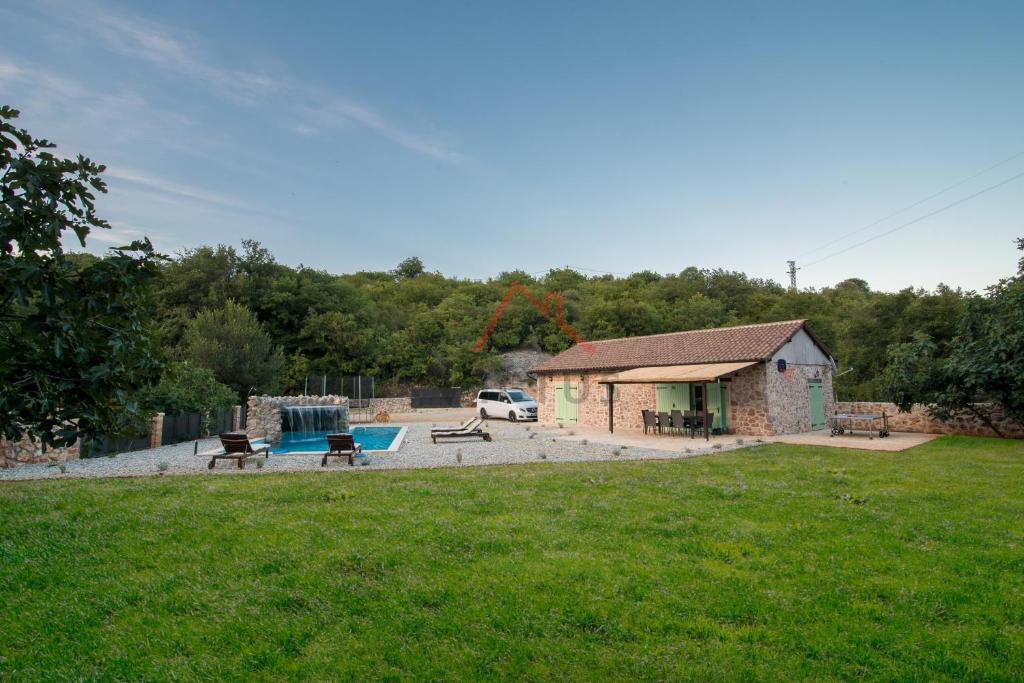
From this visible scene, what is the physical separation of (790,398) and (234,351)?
23.7 meters

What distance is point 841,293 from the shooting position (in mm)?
47000

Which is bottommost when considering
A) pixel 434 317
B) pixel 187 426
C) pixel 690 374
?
pixel 187 426

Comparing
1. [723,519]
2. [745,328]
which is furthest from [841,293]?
[723,519]

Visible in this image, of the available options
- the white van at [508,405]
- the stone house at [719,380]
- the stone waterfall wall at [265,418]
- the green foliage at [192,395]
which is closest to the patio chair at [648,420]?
the stone house at [719,380]

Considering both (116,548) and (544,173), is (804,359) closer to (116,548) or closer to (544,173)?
(544,173)

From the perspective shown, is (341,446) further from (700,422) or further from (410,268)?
(410,268)

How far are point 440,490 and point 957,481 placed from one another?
8.08 meters

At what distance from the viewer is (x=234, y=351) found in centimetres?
2484

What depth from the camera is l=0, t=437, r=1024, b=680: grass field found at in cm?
310

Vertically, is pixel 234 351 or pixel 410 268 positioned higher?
pixel 410 268

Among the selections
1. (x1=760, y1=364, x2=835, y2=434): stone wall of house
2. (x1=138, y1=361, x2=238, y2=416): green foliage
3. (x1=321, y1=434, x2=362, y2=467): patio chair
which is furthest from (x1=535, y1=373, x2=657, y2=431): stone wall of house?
(x1=138, y1=361, x2=238, y2=416): green foliage

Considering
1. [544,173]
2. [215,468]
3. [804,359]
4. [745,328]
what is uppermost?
[544,173]

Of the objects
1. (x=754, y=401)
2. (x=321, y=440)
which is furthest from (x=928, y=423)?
(x=321, y=440)

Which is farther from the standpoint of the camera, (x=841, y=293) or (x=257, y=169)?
(x=841, y=293)
